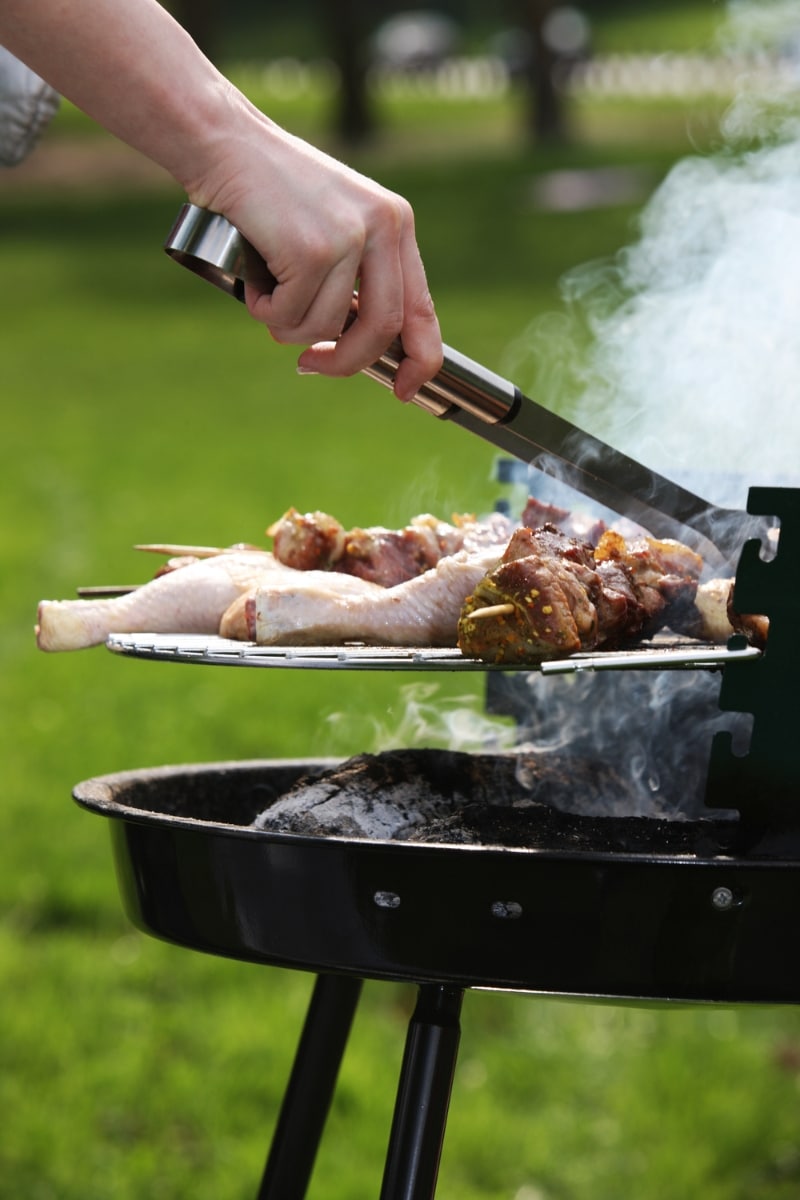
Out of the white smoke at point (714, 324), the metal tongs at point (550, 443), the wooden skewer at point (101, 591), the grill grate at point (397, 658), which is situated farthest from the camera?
the white smoke at point (714, 324)

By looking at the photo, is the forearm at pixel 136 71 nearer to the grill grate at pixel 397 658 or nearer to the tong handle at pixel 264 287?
the tong handle at pixel 264 287

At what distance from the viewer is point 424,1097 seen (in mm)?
1758

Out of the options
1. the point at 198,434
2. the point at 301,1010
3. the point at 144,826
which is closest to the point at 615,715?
the point at 144,826

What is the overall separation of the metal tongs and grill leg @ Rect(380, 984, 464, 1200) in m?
0.63

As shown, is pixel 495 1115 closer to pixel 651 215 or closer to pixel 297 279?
pixel 651 215

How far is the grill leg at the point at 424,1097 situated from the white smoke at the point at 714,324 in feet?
2.78

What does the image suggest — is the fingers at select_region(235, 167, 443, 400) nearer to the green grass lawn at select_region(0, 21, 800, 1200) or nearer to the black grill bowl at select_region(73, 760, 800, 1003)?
the black grill bowl at select_region(73, 760, 800, 1003)

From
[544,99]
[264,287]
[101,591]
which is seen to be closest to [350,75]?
[544,99]

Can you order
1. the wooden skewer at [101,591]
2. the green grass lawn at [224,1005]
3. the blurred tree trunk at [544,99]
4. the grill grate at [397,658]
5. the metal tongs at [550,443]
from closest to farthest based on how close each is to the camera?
the grill grate at [397,658], the metal tongs at [550,443], the wooden skewer at [101,591], the green grass lawn at [224,1005], the blurred tree trunk at [544,99]

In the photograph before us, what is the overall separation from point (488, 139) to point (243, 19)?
25730 millimetres

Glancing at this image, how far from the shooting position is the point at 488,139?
85.7ft

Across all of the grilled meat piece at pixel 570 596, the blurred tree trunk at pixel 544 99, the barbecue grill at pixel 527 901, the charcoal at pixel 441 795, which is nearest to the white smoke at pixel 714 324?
the grilled meat piece at pixel 570 596

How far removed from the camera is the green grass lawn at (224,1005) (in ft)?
11.1

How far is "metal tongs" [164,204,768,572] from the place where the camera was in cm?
177
